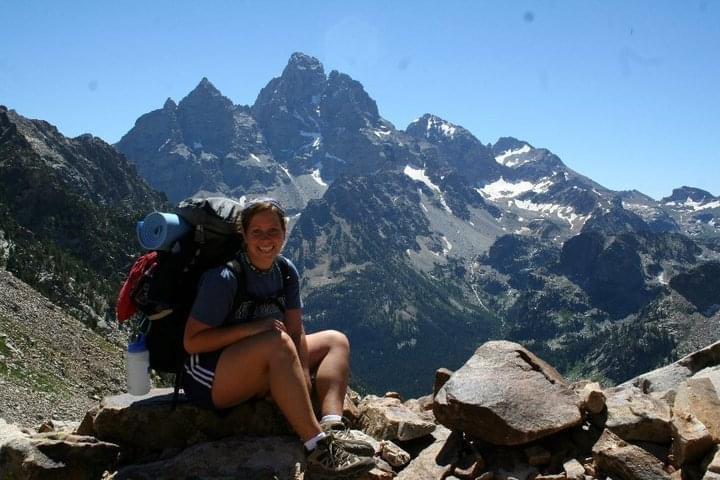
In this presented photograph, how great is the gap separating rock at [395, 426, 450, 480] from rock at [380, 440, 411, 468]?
0.11 meters

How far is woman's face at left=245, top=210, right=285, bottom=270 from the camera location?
298 inches

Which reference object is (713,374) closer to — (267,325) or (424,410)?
(424,410)

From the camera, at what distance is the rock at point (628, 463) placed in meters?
7.17

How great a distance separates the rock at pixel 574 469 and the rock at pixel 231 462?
3623 mm

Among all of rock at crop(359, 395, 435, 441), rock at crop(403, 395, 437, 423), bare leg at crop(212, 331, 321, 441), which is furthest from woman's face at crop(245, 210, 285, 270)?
rock at crop(403, 395, 437, 423)

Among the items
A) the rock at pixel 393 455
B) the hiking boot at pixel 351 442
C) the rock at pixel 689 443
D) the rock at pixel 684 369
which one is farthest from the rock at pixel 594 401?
the hiking boot at pixel 351 442

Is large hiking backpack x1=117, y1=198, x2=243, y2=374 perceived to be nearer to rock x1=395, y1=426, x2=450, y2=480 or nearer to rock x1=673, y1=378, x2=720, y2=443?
rock x1=395, y1=426, x2=450, y2=480

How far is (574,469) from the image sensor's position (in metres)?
7.62

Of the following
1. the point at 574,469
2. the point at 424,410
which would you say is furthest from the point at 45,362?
the point at 574,469

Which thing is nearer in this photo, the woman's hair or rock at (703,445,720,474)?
rock at (703,445,720,474)

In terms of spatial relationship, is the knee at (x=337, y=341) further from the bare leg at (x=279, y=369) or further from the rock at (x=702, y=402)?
the rock at (x=702, y=402)

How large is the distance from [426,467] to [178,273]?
183 inches

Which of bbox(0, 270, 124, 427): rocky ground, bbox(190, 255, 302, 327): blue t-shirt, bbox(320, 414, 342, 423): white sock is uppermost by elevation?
bbox(190, 255, 302, 327): blue t-shirt

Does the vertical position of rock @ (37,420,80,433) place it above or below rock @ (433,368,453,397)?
below
